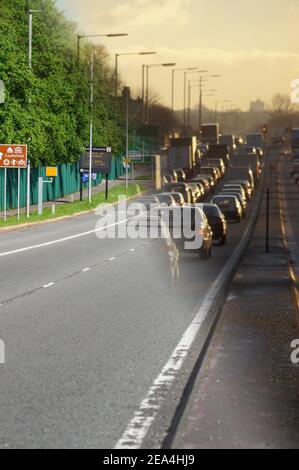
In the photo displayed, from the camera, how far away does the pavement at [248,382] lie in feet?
28.3

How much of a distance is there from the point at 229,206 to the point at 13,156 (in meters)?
12.4

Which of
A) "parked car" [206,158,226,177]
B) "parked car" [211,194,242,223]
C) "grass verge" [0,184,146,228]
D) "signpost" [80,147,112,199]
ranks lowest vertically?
"grass verge" [0,184,146,228]

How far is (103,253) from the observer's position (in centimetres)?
3244

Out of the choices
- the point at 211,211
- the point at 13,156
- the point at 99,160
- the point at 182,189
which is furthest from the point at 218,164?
the point at 211,211

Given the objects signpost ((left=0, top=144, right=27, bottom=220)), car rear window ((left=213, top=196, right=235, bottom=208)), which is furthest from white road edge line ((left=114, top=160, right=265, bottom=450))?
car rear window ((left=213, top=196, right=235, bottom=208))

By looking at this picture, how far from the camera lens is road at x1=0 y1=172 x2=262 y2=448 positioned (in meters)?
9.08

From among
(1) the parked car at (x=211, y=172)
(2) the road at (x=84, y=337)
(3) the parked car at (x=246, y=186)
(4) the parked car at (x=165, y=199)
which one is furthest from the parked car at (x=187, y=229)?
(1) the parked car at (x=211, y=172)

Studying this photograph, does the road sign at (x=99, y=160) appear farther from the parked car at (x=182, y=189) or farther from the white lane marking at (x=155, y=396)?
the white lane marking at (x=155, y=396)

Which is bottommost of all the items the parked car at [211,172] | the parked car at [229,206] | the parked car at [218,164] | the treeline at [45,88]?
the parked car at [229,206]

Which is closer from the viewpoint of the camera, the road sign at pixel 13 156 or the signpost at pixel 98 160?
the road sign at pixel 13 156

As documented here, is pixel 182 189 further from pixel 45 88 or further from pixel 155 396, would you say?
pixel 155 396

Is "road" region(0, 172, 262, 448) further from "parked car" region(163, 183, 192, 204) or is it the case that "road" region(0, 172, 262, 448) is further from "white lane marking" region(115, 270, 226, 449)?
"parked car" region(163, 183, 192, 204)

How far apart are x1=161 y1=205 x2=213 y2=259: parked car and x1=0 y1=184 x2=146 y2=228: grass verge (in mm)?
16757

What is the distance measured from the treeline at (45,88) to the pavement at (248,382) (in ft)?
114
